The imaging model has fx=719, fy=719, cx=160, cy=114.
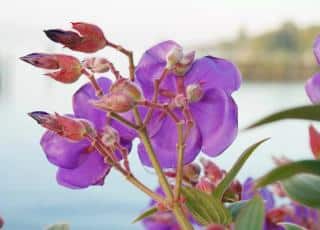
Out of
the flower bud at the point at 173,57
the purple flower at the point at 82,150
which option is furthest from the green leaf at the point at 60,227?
the flower bud at the point at 173,57

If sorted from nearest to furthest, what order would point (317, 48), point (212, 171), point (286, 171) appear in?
1. point (286, 171)
2. point (317, 48)
3. point (212, 171)

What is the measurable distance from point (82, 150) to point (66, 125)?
0.15 ft

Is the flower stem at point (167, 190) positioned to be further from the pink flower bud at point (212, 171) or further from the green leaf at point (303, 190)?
the pink flower bud at point (212, 171)

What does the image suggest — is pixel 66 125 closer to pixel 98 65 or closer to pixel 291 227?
pixel 98 65

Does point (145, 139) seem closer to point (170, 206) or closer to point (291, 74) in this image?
point (170, 206)

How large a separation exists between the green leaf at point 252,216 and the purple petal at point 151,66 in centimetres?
11

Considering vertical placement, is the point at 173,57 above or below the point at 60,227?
above

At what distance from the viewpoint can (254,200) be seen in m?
0.37

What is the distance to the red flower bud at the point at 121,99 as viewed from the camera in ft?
1.25

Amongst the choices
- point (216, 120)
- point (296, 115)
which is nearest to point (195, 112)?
point (216, 120)

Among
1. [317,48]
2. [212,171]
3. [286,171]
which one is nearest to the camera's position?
[286,171]

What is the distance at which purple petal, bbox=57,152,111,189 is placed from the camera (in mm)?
455

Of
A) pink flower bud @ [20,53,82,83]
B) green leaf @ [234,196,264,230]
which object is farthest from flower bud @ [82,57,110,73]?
green leaf @ [234,196,264,230]

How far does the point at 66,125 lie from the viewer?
415 mm
